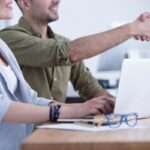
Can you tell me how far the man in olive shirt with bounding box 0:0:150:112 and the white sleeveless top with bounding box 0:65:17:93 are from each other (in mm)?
240

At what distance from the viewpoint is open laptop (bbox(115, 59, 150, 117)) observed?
1289 mm

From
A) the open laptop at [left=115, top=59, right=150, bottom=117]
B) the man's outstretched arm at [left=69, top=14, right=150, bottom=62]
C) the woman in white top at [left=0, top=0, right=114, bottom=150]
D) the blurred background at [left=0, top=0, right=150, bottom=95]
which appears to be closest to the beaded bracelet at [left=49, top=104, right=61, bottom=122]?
the woman in white top at [left=0, top=0, right=114, bottom=150]

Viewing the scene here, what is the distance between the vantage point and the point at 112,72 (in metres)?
2.99

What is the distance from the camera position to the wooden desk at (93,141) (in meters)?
0.91

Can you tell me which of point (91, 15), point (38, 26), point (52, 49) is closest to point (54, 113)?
point (52, 49)

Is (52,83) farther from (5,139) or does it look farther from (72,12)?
(72,12)

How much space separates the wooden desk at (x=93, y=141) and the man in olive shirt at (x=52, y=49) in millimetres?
399

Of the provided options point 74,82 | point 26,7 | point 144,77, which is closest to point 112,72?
point 74,82

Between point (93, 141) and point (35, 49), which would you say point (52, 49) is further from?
point (93, 141)

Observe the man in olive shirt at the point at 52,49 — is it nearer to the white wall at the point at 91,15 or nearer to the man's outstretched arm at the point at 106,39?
the man's outstretched arm at the point at 106,39

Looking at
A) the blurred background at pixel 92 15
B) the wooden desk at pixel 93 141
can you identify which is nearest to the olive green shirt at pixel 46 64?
the wooden desk at pixel 93 141

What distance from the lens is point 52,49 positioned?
171cm

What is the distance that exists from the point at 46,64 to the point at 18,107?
503 mm

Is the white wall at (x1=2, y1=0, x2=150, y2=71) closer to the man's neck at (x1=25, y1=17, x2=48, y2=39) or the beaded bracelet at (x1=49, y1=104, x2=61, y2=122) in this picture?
the man's neck at (x1=25, y1=17, x2=48, y2=39)
